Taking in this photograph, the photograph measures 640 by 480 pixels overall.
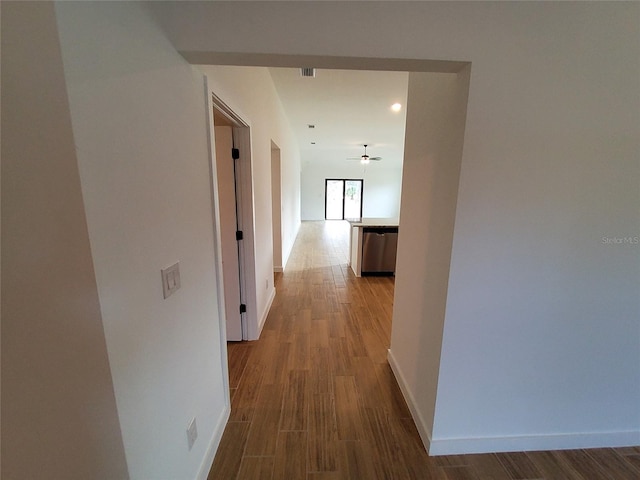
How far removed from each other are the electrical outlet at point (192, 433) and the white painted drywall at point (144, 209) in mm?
38

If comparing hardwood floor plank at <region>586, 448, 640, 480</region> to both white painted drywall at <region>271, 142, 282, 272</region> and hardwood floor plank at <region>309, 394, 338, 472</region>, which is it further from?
white painted drywall at <region>271, 142, 282, 272</region>

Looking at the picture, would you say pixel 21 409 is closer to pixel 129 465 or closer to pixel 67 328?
pixel 67 328

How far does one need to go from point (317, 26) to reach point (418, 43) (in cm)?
43

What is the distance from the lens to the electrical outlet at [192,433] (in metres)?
1.23

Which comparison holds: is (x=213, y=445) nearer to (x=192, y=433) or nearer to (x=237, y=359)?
(x=192, y=433)

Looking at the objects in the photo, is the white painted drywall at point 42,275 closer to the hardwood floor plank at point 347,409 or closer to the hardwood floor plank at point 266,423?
the hardwood floor plank at point 266,423

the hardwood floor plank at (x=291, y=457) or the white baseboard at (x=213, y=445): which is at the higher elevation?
the white baseboard at (x=213, y=445)

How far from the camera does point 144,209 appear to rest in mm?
890

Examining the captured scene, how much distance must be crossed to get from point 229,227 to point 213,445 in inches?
60.1

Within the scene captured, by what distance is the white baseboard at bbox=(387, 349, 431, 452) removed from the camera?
155 cm

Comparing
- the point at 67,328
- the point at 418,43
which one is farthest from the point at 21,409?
the point at 418,43

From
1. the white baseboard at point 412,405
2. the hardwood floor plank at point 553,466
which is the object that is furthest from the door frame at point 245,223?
the hardwood floor plank at point 553,466

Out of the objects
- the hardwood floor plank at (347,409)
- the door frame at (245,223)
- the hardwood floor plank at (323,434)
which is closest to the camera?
the hardwood floor plank at (323,434)

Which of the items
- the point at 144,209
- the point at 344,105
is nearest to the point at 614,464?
the point at 144,209
